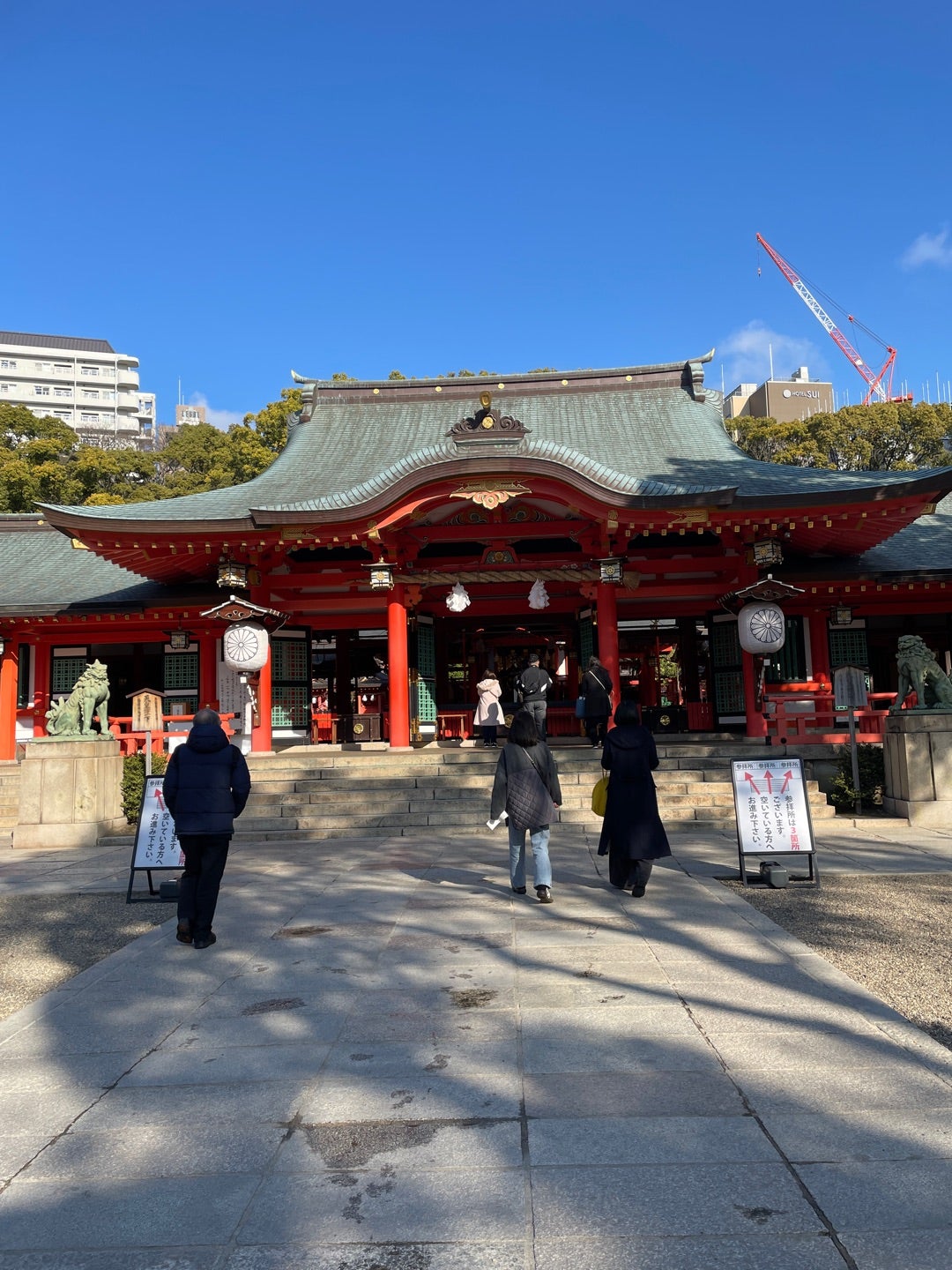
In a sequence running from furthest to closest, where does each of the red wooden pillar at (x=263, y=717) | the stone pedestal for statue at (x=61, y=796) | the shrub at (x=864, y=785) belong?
the red wooden pillar at (x=263, y=717) < the shrub at (x=864, y=785) < the stone pedestal for statue at (x=61, y=796)

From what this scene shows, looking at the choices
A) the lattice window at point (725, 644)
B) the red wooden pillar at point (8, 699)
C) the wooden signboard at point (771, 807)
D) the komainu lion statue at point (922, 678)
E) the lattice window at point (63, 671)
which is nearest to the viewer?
the wooden signboard at point (771, 807)

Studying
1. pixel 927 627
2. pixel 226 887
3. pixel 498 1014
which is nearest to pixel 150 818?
pixel 226 887

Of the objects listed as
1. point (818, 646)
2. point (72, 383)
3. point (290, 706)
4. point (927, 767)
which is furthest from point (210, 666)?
point (72, 383)

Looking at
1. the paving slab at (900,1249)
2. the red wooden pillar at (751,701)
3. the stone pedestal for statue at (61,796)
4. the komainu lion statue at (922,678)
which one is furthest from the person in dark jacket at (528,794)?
the red wooden pillar at (751,701)

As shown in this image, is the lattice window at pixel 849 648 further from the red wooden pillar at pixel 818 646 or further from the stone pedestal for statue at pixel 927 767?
the stone pedestal for statue at pixel 927 767

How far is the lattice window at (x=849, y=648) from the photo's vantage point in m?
17.0

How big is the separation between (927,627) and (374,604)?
11.0m

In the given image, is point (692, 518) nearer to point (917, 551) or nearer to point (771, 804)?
point (917, 551)

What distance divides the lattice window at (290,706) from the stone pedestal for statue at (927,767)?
36.8 feet

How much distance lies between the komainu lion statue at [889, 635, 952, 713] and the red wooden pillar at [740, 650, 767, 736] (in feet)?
8.72

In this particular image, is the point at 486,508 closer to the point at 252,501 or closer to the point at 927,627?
the point at 252,501

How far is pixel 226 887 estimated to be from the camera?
8.21 m

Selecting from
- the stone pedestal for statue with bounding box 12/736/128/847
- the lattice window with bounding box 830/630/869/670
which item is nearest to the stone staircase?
the stone pedestal for statue with bounding box 12/736/128/847

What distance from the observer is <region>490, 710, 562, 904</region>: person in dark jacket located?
7012 mm
